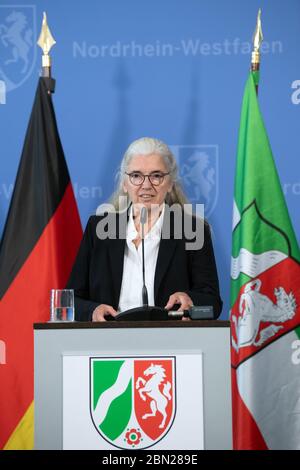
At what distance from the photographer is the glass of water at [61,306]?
2289 mm

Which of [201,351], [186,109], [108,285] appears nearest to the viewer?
[201,351]

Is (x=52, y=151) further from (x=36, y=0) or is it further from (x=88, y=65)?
(x=36, y=0)

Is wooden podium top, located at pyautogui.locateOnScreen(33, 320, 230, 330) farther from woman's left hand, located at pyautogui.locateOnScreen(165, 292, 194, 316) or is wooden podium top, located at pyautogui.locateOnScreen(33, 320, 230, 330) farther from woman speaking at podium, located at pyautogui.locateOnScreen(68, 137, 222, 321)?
woman speaking at podium, located at pyautogui.locateOnScreen(68, 137, 222, 321)

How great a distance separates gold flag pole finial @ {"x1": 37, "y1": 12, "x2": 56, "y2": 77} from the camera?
3301mm

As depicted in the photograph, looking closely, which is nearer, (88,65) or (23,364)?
(23,364)

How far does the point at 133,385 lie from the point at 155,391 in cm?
6

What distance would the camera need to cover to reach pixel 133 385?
193 centimetres

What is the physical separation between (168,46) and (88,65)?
43 centimetres

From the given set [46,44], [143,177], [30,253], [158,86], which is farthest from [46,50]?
[30,253]

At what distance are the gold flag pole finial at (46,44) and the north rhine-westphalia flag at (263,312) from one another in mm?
1003

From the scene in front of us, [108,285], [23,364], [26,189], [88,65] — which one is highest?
[88,65]

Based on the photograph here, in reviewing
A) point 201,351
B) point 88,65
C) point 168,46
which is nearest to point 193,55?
point 168,46

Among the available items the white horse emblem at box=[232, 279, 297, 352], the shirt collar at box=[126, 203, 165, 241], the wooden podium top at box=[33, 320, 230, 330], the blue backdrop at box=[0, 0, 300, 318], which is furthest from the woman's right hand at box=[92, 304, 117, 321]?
the blue backdrop at box=[0, 0, 300, 318]

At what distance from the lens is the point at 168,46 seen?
3631mm
